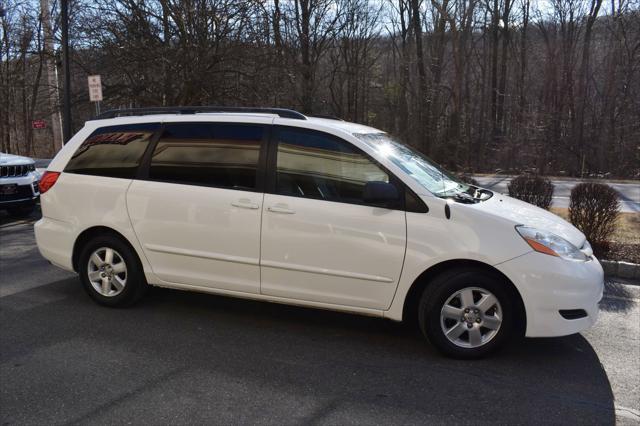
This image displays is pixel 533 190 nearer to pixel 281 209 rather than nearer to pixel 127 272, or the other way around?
pixel 281 209

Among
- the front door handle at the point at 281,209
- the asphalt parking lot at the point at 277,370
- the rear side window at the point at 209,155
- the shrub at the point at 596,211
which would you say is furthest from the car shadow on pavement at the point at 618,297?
the rear side window at the point at 209,155

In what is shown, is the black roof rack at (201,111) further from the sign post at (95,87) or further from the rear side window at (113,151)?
the sign post at (95,87)

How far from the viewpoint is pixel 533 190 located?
7.90 meters

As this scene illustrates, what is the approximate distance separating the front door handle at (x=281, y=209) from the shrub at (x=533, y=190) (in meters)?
4.95

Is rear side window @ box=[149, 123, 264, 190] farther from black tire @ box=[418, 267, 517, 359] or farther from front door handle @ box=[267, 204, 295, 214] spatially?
black tire @ box=[418, 267, 517, 359]

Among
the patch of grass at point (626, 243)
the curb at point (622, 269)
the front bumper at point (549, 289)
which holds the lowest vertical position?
the curb at point (622, 269)

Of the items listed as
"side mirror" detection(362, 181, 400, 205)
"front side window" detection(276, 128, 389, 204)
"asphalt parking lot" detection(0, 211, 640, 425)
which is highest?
"front side window" detection(276, 128, 389, 204)

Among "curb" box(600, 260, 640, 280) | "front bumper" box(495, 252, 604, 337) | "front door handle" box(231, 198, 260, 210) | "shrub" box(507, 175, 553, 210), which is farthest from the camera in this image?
"shrub" box(507, 175, 553, 210)

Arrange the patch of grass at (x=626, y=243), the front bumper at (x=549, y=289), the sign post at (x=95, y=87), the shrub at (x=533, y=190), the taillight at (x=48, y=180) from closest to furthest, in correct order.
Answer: the front bumper at (x=549, y=289)
the taillight at (x=48, y=180)
the patch of grass at (x=626, y=243)
the shrub at (x=533, y=190)
the sign post at (x=95, y=87)

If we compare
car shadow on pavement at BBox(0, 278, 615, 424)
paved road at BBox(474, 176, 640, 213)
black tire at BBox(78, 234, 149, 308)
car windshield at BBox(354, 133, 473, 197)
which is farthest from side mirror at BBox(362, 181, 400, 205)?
paved road at BBox(474, 176, 640, 213)

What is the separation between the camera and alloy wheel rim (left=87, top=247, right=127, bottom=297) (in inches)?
189

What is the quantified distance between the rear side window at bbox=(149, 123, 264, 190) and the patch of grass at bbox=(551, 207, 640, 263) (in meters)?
4.85

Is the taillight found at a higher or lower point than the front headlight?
higher

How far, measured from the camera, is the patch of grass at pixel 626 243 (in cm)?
665
